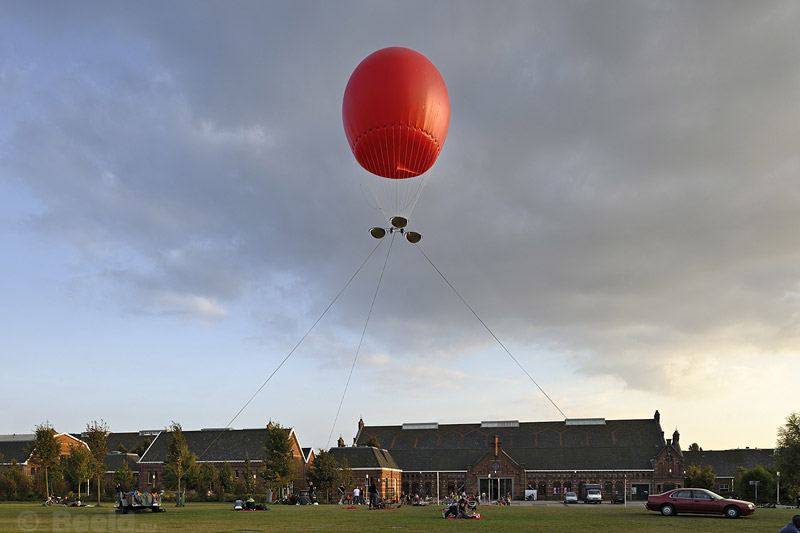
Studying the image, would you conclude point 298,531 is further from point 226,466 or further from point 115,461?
point 115,461

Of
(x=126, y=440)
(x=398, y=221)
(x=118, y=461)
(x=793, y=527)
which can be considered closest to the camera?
(x=793, y=527)

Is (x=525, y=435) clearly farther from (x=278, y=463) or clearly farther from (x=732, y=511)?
(x=732, y=511)

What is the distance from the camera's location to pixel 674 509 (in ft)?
109

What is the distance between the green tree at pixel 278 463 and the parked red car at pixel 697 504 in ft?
123

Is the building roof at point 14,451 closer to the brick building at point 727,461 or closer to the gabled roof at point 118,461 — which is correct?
the gabled roof at point 118,461

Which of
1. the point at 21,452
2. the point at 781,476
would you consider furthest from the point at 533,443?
the point at 21,452

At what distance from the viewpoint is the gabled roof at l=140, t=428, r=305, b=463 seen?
8594 cm

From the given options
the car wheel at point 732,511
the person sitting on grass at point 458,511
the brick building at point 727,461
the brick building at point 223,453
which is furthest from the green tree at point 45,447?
the brick building at point 727,461

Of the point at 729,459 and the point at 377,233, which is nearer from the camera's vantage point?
the point at 377,233

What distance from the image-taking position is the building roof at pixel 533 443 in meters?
85.3

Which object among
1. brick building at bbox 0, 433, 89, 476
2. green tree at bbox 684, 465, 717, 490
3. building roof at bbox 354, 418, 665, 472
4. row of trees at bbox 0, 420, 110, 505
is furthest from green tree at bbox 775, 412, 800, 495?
brick building at bbox 0, 433, 89, 476

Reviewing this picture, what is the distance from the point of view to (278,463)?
62656 millimetres

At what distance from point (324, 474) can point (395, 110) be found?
52544 mm

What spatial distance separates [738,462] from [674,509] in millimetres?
69385
